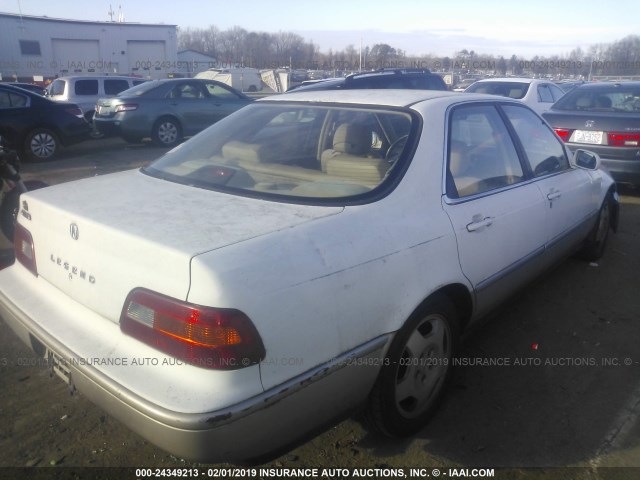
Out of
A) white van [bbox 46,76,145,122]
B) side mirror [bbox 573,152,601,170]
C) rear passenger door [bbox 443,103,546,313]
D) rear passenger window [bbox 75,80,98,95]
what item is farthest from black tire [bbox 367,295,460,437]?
rear passenger window [bbox 75,80,98,95]

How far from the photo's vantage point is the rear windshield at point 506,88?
420 inches

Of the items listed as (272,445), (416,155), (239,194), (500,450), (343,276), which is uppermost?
(416,155)

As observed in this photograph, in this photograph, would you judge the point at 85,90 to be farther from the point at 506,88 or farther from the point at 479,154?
the point at 479,154

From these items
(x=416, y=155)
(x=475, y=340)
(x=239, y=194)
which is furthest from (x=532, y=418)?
(x=239, y=194)

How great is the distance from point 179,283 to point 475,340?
7.63 feet

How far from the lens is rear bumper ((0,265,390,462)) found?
164 cm

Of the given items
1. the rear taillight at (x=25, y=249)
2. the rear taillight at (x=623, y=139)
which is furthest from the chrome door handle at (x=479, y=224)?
the rear taillight at (x=623, y=139)

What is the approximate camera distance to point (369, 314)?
2014 millimetres

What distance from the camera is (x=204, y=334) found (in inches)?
65.5

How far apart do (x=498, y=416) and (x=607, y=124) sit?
18.2ft

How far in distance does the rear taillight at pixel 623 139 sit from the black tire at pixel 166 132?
29.0 feet

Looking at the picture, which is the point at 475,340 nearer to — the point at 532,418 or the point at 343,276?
the point at 532,418

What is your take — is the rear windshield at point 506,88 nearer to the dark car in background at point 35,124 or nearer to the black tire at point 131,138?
the black tire at point 131,138

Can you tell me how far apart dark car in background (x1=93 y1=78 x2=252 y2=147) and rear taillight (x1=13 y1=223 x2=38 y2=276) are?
9457mm
